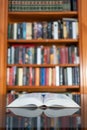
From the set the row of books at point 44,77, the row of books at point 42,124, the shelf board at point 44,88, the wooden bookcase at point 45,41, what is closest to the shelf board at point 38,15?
the wooden bookcase at point 45,41

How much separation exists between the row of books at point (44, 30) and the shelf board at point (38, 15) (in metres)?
0.08

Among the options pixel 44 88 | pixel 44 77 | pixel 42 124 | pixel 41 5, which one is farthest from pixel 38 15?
pixel 42 124

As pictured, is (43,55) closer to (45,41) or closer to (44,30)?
(45,41)


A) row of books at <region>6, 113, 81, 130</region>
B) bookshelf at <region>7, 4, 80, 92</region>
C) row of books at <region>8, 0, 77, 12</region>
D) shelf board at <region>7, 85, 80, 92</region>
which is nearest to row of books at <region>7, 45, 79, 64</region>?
bookshelf at <region>7, 4, 80, 92</region>

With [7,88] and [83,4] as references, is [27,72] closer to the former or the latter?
[7,88]

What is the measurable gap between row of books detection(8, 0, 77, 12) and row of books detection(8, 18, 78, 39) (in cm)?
13

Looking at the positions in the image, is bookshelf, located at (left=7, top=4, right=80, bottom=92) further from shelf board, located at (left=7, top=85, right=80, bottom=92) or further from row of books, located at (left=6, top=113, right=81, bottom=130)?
row of books, located at (left=6, top=113, right=81, bottom=130)

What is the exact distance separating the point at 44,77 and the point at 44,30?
1.47 feet

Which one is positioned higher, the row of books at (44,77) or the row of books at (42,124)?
the row of books at (44,77)

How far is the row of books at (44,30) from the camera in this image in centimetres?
234

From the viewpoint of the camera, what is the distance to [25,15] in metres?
2.38

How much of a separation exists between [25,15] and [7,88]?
72 centimetres

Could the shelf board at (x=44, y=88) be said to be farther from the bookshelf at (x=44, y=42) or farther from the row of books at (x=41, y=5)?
the row of books at (x=41, y=5)

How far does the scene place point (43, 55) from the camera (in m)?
2.32
